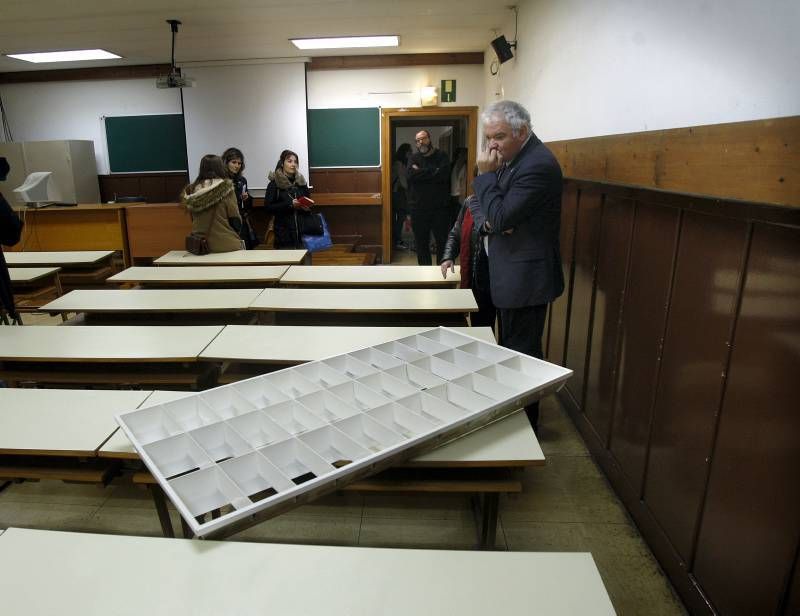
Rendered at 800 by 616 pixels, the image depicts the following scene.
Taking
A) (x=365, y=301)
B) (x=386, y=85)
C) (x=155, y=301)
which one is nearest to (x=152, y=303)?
(x=155, y=301)

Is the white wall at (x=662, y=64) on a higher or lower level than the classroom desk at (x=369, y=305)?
higher

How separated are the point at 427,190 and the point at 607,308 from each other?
385 cm

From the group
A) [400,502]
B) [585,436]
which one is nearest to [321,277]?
[400,502]

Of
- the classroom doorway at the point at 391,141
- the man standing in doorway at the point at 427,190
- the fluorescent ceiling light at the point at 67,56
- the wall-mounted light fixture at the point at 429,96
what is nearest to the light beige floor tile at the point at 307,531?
the man standing in doorway at the point at 427,190

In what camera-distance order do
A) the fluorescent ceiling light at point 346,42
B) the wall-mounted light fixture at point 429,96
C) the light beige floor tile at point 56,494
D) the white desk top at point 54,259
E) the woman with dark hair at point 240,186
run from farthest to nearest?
the wall-mounted light fixture at point 429,96
the fluorescent ceiling light at point 346,42
the woman with dark hair at point 240,186
the white desk top at point 54,259
the light beige floor tile at point 56,494

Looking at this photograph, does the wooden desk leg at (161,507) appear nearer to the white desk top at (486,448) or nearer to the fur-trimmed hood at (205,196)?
the white desk top at (486,448)

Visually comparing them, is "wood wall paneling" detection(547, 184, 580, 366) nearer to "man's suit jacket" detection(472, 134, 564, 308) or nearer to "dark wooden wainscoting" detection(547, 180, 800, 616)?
"dark wooden wainscoting" detection(547, 180, 800, 616)

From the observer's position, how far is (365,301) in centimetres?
277

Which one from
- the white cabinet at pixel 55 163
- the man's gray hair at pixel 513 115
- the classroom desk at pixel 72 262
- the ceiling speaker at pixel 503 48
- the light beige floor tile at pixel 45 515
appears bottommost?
the light beige floor tile at pixel 45 515

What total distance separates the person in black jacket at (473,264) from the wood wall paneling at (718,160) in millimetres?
742

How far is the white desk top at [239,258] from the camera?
3883 millimetres

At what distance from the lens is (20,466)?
1.74 meters

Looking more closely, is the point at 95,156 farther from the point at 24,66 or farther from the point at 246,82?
the point at 246,82

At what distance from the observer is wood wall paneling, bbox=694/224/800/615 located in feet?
3.99
